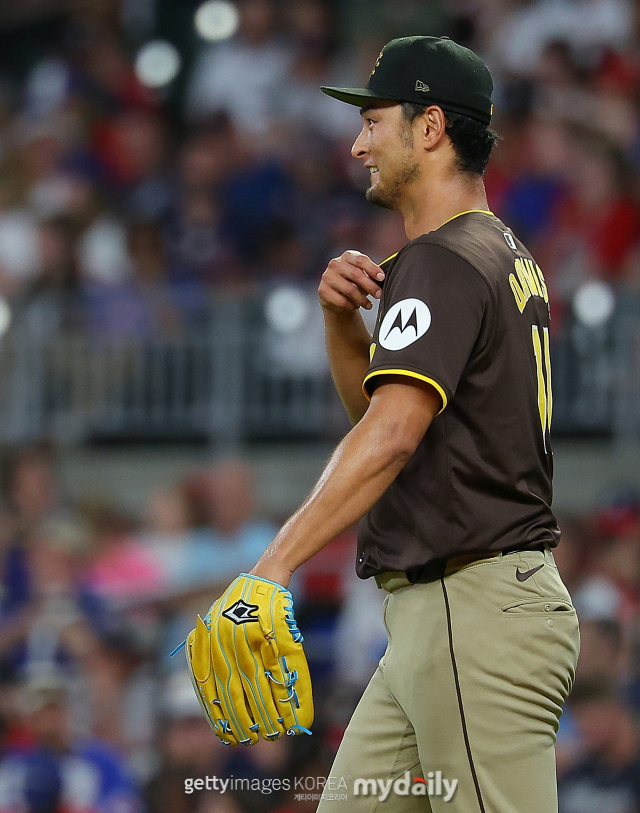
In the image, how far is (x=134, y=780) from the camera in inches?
189

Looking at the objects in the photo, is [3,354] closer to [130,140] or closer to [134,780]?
[130,140]

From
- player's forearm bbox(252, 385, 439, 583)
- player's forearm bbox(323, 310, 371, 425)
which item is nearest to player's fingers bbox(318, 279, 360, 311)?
player's forearm bbox(323, 310, 371, 425)

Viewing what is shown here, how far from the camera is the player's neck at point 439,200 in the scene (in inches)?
95.6

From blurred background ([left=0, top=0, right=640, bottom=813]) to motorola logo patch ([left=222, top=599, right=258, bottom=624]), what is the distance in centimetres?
217

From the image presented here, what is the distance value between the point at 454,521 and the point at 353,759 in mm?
551

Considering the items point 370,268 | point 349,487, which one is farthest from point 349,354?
point 349,487

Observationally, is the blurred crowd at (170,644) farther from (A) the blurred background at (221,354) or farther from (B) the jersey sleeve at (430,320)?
(B) the jersey sleeve at (430,320)

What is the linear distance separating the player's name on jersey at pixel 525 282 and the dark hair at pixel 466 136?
0.24 metres

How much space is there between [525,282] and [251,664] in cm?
94

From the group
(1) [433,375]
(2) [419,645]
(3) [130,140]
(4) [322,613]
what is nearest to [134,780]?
(4) [322,613]

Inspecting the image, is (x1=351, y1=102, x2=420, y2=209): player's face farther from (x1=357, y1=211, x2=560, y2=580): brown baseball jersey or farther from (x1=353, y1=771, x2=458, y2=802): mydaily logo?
(x1=353, y1=771, x2=458, y2=802): mydaily logo

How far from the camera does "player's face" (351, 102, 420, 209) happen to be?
2428 mm

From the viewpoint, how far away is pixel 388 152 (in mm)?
2439

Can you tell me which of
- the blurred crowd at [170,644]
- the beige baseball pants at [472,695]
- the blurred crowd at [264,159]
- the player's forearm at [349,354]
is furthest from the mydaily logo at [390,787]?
the blurred crowd at [264,159]
